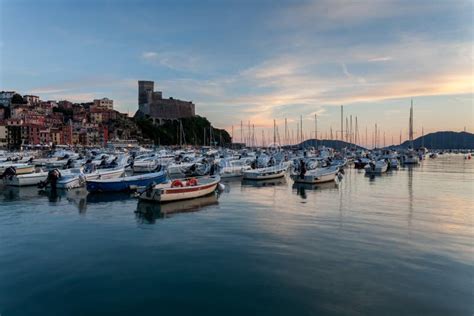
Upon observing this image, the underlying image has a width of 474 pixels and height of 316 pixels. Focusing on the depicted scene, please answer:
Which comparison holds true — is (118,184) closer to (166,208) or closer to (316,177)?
(166,208)

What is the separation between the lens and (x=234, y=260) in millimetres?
12281

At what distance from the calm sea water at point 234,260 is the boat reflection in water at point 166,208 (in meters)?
0.12

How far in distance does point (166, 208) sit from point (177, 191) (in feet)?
6.84

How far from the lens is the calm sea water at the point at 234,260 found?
9.12m

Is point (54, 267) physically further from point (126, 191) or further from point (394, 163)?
point (394, 163)

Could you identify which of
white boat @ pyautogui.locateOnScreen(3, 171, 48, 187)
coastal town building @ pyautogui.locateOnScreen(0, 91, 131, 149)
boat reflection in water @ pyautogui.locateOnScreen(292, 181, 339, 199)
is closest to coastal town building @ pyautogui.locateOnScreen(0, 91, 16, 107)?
coastal town building @ pyautogui.locateOnScreen(0, 91, 131, 149)

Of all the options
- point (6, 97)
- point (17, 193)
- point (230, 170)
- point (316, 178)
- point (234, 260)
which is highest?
point (6, 97)

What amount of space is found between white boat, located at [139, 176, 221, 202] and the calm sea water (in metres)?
0.91

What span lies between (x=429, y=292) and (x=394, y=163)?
58.4 m

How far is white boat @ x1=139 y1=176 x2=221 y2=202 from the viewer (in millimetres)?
23094

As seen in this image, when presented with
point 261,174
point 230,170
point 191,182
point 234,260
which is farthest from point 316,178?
point 234,260

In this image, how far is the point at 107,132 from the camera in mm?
158375

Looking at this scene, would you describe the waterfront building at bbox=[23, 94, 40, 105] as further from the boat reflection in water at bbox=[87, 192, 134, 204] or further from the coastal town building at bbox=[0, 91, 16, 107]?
the boat reflection in water at bbox=[87, 192, 134, 204]

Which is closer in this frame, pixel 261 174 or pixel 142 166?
pixel 261 174
